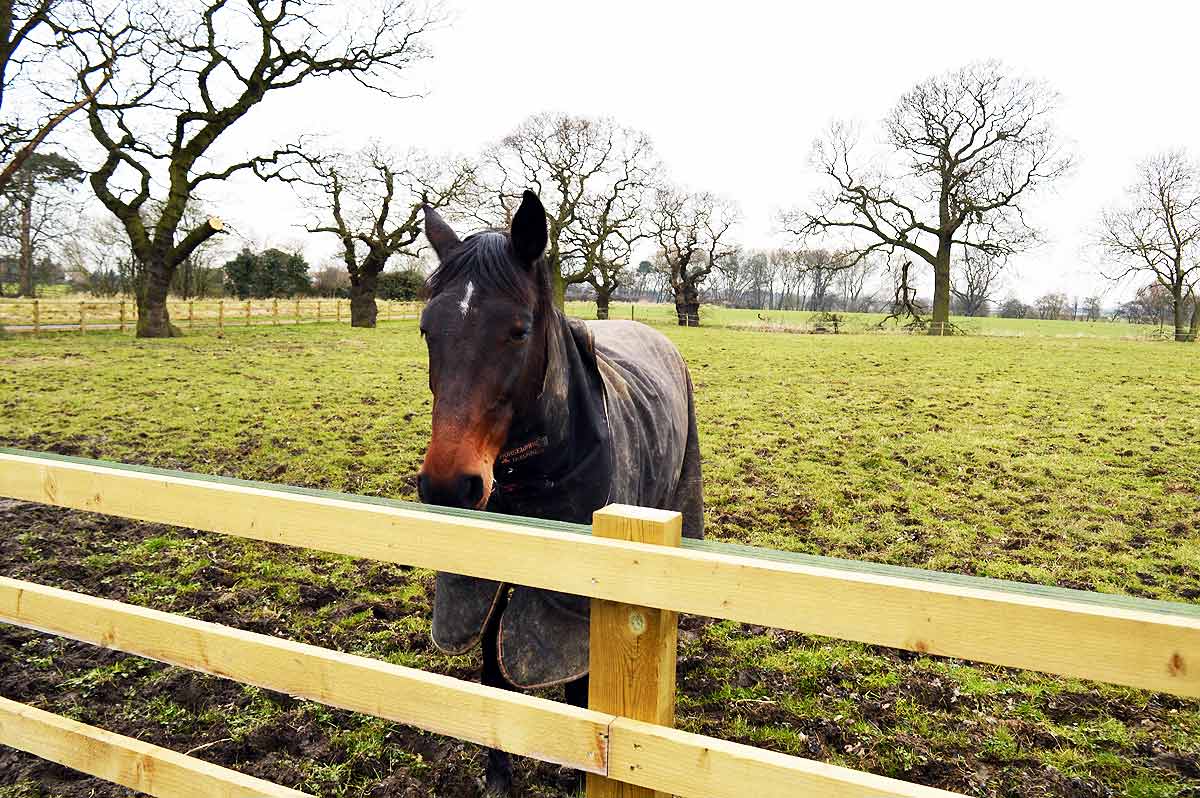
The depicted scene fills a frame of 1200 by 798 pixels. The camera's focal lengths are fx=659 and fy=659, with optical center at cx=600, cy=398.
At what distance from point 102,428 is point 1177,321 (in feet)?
143

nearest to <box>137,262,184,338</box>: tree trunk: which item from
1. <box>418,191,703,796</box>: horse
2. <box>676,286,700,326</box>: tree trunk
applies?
<box>418,191,703,796</box>: horse

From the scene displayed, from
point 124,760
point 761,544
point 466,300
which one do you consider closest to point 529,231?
point 466,300

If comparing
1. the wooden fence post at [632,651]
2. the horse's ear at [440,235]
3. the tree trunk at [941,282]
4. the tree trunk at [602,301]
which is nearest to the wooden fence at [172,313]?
the tree trunk at [602,301]

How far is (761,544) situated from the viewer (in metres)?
5.36

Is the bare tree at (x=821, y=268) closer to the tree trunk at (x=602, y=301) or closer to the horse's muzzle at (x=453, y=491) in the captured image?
the tree trunk at (x=602, y=301)

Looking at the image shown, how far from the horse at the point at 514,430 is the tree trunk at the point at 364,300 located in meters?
27.9

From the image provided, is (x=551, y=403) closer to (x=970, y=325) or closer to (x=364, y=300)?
(x=364, y=300)

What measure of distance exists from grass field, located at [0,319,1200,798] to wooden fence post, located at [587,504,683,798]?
160 centimetres

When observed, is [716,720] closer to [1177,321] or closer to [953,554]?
[953,554]

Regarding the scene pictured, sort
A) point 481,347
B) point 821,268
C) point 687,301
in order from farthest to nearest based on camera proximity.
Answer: point 687,301 → point 821,268 → point 481,347

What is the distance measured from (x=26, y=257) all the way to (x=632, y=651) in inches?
1417

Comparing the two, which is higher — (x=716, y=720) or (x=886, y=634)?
(x=886, y=634)

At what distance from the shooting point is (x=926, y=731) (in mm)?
3086

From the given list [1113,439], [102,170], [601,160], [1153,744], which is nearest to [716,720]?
[1153,744]
